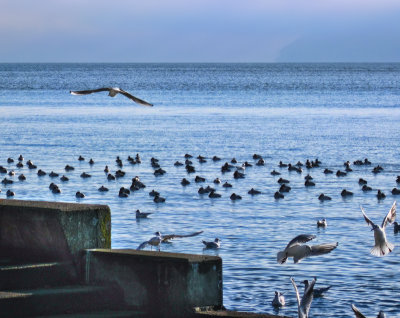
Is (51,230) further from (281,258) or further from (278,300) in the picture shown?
(278,300)

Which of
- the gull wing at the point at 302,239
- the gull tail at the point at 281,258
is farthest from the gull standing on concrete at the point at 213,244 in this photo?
the gull tail at the point at 281,258

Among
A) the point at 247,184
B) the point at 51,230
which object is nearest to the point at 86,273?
the point at 51,230

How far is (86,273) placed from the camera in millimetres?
10359

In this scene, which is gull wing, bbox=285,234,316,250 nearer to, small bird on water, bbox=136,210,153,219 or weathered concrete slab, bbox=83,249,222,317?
weathered concrete slab, bbox=83,249,222,317

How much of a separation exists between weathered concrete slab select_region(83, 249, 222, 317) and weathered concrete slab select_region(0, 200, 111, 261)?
1.69 feet

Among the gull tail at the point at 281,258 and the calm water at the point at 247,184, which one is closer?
the gull tail at the point at 281,258

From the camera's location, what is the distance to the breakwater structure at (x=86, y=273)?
31.6 feet

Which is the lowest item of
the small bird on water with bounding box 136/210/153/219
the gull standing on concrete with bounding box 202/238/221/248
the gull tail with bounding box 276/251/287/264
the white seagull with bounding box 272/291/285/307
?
the white seagull with bounding box 272/291/285/307

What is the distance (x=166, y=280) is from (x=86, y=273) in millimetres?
1107

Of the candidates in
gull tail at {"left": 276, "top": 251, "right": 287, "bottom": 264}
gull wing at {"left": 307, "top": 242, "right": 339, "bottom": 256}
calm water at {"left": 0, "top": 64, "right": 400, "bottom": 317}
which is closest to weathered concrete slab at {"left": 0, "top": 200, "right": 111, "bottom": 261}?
gull tail at {"left": 276, "top": 251, "right": 287, "bottom": 264}

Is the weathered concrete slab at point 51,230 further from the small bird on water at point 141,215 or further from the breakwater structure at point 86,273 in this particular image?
the small bird on water at point 141,215

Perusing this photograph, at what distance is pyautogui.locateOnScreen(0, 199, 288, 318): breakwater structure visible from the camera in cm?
962

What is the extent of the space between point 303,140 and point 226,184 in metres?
19.8

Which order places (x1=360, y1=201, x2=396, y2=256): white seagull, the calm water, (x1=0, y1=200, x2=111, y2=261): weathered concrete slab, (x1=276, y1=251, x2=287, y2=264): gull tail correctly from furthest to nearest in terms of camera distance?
the calm water → (x1=360, y1=201, x2=396, y2=256): white seagull → (x1=0, y1=200, x2=111, y2=261): weathered concrete slab → (x1=276, y1=251, x2=287, y2=264): gull tail
